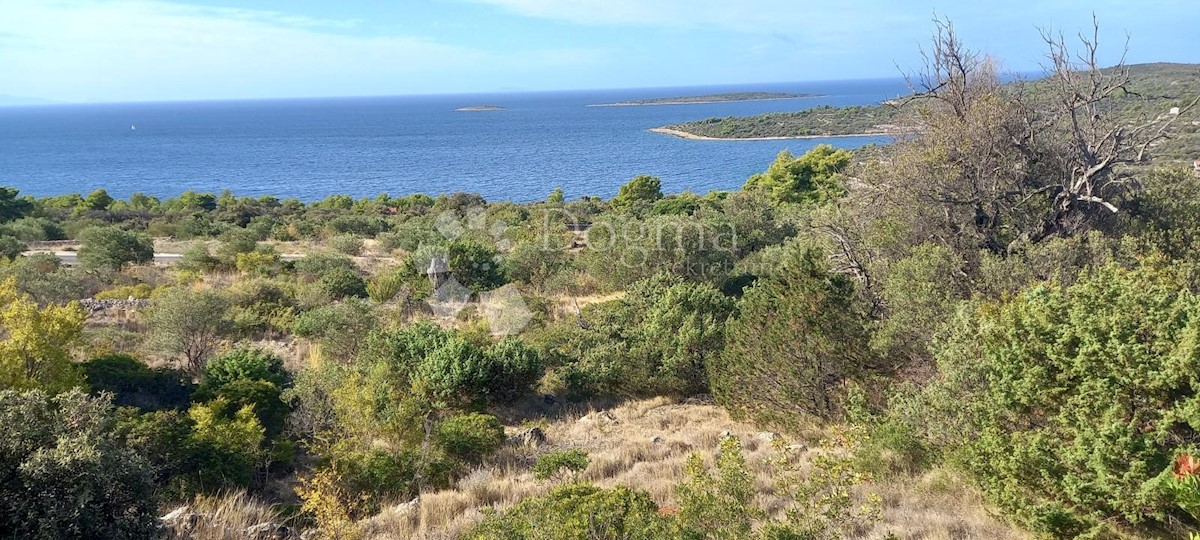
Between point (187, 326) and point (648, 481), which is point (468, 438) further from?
point (187, 326)

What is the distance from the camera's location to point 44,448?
479 cm

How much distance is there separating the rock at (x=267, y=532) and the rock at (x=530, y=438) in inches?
129

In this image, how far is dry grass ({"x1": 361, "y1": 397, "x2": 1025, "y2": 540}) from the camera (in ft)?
19.3

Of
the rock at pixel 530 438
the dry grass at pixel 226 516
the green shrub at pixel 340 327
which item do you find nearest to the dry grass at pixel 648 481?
the rock at pixel 530 438

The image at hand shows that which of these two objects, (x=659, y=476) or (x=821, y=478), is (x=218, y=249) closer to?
(x=659, y=476)

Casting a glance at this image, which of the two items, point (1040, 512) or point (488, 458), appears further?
point (488, 458)

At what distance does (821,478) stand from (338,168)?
9283cm

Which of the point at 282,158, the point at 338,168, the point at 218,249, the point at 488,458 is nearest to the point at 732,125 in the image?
the point at 338,168

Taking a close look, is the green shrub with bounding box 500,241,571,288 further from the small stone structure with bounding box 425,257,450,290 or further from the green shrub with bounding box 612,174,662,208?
the green shrub with bounding box 612,174,662,208

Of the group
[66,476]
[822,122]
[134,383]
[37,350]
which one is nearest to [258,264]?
[134,383]

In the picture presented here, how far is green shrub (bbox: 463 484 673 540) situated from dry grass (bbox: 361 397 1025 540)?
140 cm

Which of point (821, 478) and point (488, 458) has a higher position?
point (821, 478)

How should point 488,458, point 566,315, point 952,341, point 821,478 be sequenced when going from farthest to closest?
point 566,315
point 488,458
point 952,341
point 821,478

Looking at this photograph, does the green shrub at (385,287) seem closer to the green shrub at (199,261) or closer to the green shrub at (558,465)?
the green shrub at (199,261)
